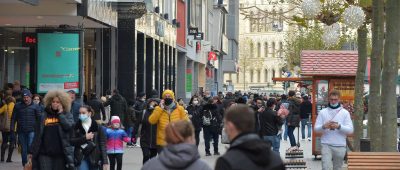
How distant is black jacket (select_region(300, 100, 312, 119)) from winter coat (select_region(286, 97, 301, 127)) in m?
0.99

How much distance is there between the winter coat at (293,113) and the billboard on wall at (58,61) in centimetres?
643

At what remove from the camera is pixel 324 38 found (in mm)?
18328

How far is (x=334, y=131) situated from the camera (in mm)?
15648

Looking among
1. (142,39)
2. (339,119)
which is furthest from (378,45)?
(142,39)

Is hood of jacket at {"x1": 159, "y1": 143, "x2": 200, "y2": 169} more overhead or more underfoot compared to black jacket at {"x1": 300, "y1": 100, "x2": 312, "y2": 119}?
more overhead

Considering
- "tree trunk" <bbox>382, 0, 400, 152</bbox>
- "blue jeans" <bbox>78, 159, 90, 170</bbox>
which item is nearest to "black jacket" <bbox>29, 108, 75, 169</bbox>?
"blue jeans" <bbox>78, 159, 90, 170</bbox>

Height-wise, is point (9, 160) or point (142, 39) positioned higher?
point (142, 39)

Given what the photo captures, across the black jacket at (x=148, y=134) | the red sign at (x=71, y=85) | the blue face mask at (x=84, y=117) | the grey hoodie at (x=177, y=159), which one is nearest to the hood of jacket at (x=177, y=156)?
the grey hoodie at (x=177, y=159)

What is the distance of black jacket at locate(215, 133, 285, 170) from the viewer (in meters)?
7.57

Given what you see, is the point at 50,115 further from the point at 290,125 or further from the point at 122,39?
the point at 122,39

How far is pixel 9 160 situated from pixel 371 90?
9.61 metres

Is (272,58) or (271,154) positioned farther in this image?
(272,58)

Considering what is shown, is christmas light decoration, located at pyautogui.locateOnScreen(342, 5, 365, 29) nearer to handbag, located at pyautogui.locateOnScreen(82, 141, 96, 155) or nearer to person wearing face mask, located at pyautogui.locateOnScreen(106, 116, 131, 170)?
person wearing face mask, located at pyautogui.locateOnScreen(106, 116, 131, 170)

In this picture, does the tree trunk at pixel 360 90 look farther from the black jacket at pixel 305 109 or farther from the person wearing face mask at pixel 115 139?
the black jacket at pixel 305 109
